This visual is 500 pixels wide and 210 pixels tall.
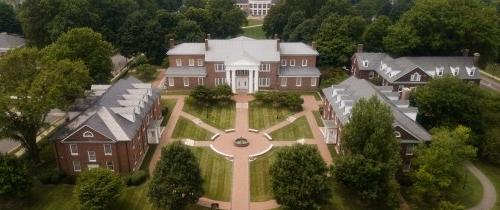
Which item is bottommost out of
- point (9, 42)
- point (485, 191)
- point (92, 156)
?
point (485, 191)

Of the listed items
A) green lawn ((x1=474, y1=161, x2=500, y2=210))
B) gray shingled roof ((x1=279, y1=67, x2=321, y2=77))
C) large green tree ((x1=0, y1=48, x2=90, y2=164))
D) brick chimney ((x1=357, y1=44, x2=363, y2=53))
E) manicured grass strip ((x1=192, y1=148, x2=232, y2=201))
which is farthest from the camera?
brick chimney ((x1=357, y1=44, x2=363, y2=53))

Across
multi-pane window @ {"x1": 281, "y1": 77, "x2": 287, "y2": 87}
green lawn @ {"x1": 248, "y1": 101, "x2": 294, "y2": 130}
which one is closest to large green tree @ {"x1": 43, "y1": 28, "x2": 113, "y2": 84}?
green lawn @ {"x1": 248, "y1": 101, "x2": 294, "y2": 130}

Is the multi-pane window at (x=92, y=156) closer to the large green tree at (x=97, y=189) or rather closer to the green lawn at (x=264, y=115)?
the large green tree at (x=97, y=189)

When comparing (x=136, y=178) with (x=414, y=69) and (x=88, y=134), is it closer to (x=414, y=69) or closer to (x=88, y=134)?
→ (x=88, y=134)

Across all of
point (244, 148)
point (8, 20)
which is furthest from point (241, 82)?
point (8, 20)

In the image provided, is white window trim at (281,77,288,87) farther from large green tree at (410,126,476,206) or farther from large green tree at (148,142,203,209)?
large green tree at (148,142,203,209)

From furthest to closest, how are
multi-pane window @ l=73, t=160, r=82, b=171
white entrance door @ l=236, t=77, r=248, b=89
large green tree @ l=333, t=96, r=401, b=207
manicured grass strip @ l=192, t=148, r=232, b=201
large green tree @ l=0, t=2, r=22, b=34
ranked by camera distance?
large green tree @ l=0, t=2, r=22, b=34
white entrance door @ l=236, t=77, r=248, b=89
multi-pane window @ l=73, t=160, r=82, b=171
manicured grass strip @ l=192, t=148, r=232, b=201
large green tree @ l=333, t=96, r=401, b=207
